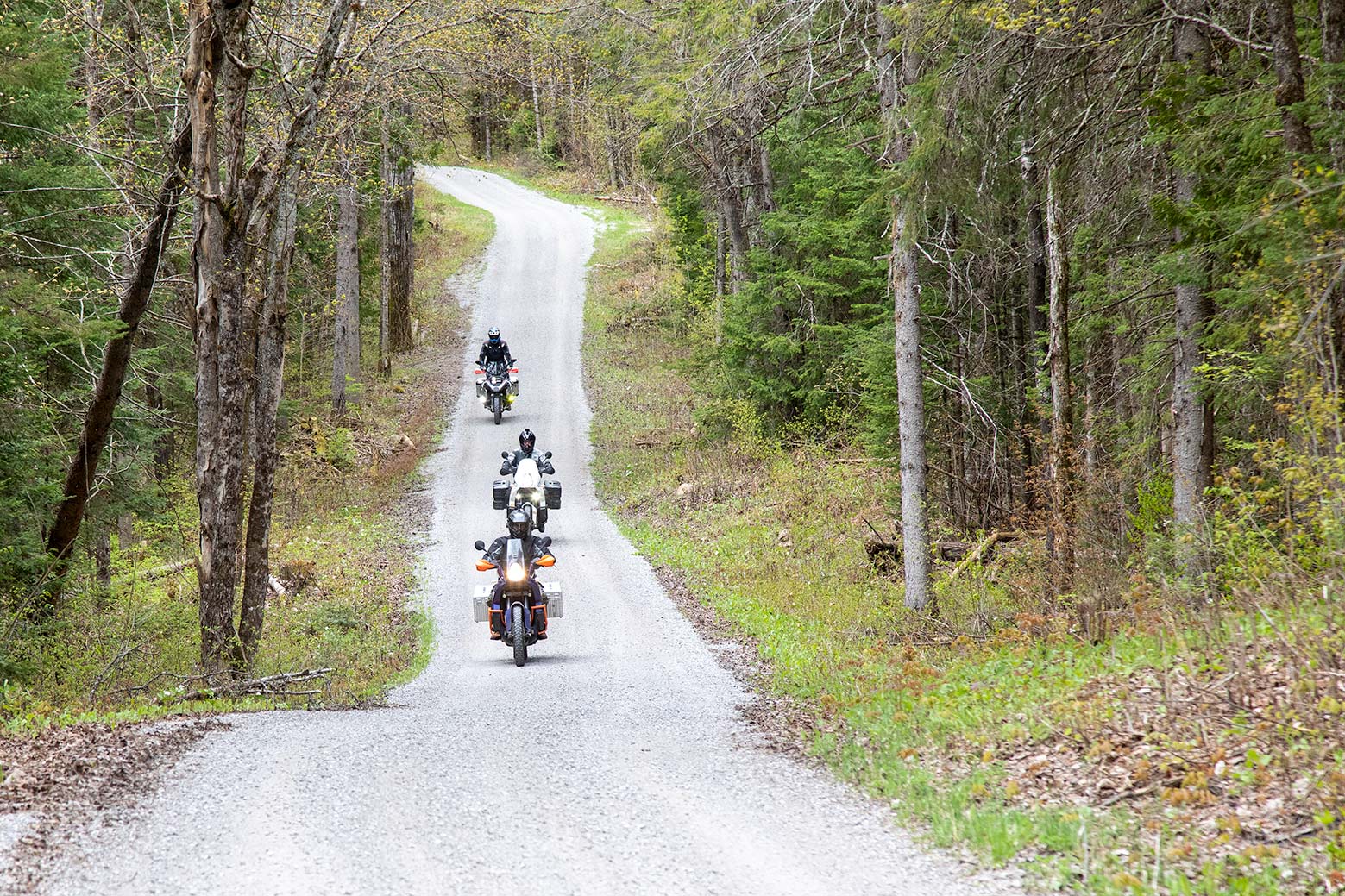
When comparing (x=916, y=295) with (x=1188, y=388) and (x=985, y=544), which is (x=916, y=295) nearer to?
(x=1188, y=388)

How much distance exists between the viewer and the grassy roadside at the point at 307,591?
35.4 feet

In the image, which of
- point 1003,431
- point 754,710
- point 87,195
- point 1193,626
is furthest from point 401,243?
point 1193,626

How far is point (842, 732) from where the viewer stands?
8508 mm

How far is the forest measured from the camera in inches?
303

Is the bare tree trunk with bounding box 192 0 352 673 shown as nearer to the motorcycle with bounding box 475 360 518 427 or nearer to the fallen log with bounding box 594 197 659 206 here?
the motorcycle with bounding box 475 360 518 427

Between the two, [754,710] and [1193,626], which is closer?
[1193,626]

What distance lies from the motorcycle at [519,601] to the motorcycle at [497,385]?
17.7 metres

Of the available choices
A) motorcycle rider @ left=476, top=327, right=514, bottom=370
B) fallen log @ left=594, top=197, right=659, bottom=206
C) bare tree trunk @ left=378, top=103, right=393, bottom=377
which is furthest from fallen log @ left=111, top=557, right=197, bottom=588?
fallen log @ left=594, top=197, right=659, bottom=206

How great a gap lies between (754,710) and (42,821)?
5.82 meters

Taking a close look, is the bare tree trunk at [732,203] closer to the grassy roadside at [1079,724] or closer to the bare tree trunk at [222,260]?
the grassy roadside at [1079,724]

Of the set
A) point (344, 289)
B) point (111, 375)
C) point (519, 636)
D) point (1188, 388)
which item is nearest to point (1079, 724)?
point (1188, 388)

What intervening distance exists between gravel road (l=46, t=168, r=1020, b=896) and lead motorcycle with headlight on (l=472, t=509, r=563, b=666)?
0.40 m

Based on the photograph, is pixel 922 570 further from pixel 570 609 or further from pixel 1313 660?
pixel 1313 660

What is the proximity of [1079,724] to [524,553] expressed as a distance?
24.3 feet
